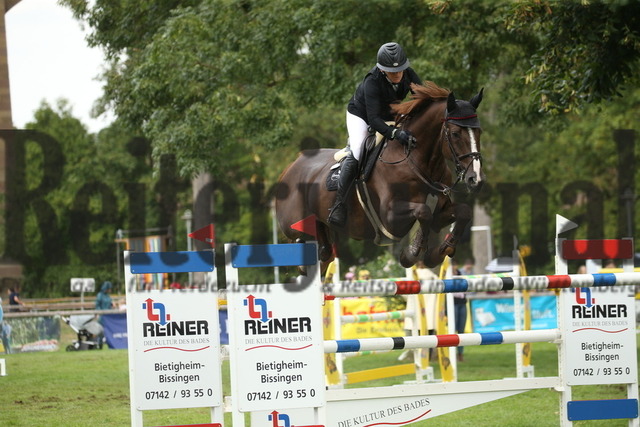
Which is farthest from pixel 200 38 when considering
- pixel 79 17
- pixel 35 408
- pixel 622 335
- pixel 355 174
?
pixel 622 335

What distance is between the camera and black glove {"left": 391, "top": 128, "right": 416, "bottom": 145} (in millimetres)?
5920

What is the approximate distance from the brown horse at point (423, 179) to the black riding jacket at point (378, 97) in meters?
0.14

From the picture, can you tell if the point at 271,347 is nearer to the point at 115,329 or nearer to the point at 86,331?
the point at 86,331

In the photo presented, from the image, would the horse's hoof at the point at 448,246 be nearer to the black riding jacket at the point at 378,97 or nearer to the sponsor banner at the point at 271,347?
the black riding jacket at the point at 378,97

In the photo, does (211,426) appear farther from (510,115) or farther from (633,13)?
(510,115)

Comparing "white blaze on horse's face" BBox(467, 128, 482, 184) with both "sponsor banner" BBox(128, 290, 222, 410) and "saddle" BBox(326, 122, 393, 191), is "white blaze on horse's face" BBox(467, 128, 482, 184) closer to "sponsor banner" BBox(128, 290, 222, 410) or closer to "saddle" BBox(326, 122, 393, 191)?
"saddle" BBox(326, 122, 393, 191)

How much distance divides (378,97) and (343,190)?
0.74 metres

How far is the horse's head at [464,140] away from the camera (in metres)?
5.45

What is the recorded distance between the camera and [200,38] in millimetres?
14141

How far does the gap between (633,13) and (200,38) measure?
25.0 feet

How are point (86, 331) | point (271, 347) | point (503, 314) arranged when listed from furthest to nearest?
point (503, 314) < point (86, 331) < point (271, 347)

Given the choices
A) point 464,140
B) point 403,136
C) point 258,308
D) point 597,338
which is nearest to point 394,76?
point 403,136

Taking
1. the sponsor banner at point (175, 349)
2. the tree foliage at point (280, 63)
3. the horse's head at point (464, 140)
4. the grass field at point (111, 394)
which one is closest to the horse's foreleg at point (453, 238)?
the horse's head at point (464, 140)

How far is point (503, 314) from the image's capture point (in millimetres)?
17797
